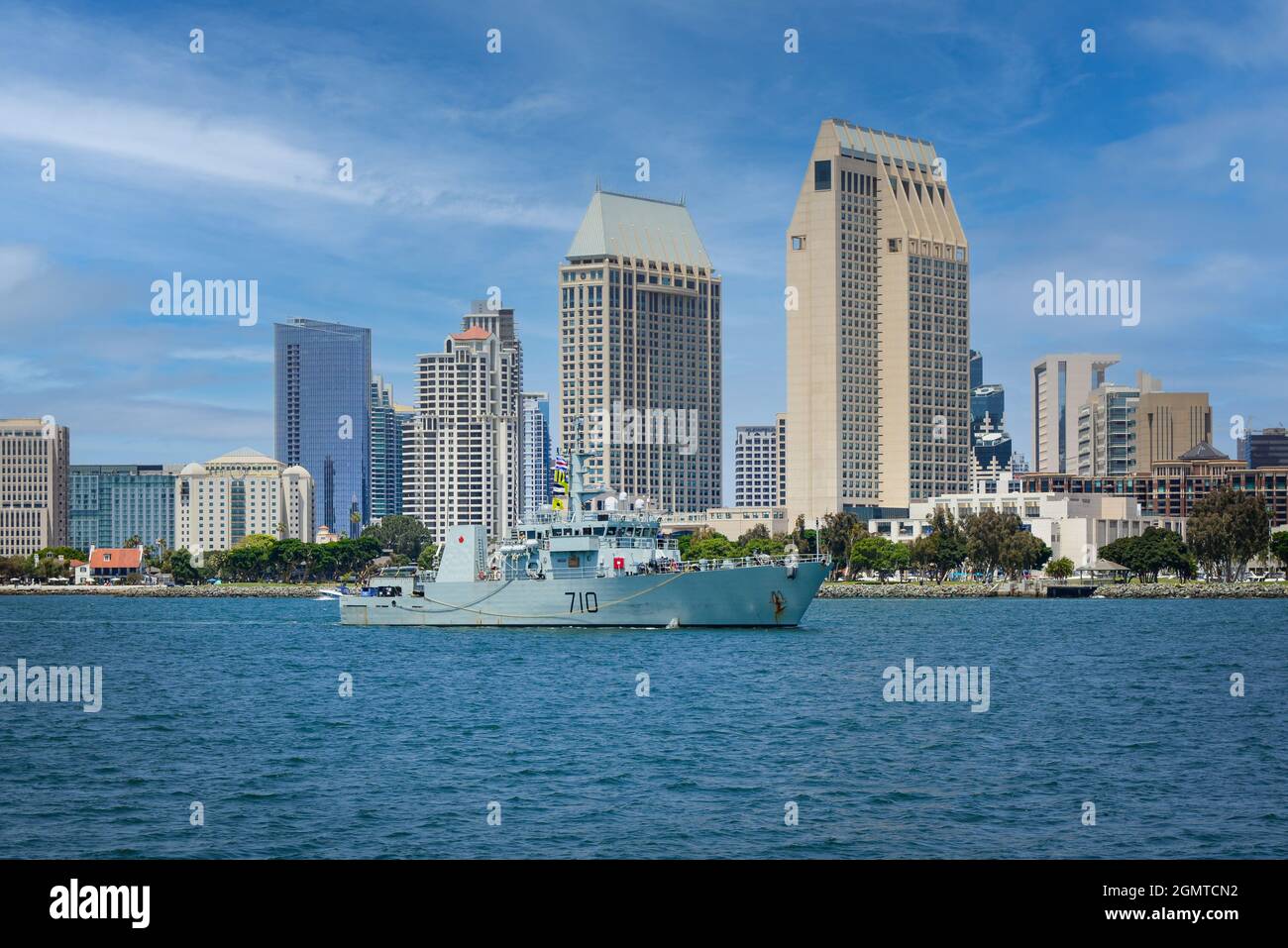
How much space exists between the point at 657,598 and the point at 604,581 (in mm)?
3818

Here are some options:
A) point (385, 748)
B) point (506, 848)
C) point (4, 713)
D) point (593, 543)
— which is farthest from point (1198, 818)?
point (593, 543)

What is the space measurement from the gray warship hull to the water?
7.98 metres

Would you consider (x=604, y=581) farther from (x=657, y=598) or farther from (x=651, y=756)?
(x=651, y=756)

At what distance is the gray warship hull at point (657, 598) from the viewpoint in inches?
3831

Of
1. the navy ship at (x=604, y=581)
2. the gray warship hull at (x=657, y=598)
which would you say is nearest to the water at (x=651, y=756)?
the gray warship hull at (x=657, y=598)

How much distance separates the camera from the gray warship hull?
319 ft

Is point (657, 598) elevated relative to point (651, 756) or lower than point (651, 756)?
elevated

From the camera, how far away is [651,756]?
43.8 metres

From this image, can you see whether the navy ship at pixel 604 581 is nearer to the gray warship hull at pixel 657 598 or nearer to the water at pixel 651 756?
the gray warship hull at pixel 657 598

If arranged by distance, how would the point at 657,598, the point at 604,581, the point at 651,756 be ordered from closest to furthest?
the point at 651,756, the point at 657,598, the point at 604,581

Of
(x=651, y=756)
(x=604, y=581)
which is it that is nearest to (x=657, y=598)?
(x=604, y=581)

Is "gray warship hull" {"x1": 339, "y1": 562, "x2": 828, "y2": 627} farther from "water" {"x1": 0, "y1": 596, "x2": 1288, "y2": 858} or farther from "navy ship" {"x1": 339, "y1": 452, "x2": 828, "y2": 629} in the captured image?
"water" {"x1": 0, "y1": 596, "x2": 1288, "y2": 858}
